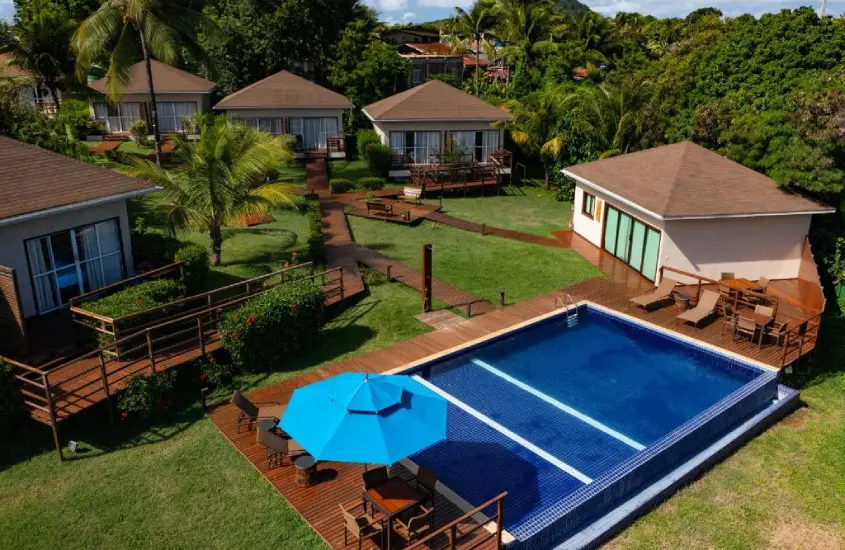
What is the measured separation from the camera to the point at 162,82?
43.1m

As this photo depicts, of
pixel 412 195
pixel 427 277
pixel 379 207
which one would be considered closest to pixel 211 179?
pixel 427 277

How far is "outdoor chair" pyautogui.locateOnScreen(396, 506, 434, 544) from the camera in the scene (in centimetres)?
997

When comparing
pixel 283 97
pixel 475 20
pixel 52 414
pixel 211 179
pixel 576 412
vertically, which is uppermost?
pixel 475 20

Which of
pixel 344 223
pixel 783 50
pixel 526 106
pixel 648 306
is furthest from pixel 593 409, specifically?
pixel 526 106

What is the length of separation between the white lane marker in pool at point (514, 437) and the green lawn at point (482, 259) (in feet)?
19.5

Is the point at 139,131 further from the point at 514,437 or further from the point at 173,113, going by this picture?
the point at 514,437

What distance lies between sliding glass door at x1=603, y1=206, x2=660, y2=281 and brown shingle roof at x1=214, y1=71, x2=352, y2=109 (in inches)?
808

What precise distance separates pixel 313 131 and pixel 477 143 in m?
10.2

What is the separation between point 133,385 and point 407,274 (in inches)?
415

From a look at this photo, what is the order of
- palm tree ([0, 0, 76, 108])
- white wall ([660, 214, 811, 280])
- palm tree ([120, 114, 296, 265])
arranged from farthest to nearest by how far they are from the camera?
palm tree ([0, 0, 76, 108])
white wall ([660, 214, 811, 280])
palm tree ([120, 114, 296, 265])

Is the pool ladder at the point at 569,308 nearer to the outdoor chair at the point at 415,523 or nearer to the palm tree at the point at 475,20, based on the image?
the outdoor chair at the point at 415,523

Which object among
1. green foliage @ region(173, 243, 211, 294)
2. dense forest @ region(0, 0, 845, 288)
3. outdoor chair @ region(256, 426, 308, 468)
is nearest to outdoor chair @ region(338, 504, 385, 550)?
outdoor chair @ region(256, 426, 308, 468)

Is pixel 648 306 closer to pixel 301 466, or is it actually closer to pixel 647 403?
pixel 647 403

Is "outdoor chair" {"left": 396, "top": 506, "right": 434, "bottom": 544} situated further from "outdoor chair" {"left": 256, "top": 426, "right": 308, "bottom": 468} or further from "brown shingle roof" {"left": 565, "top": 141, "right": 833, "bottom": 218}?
"brown shingle roof" {"left": 565, "top": 141, "right": 833, "bottom": 218}
